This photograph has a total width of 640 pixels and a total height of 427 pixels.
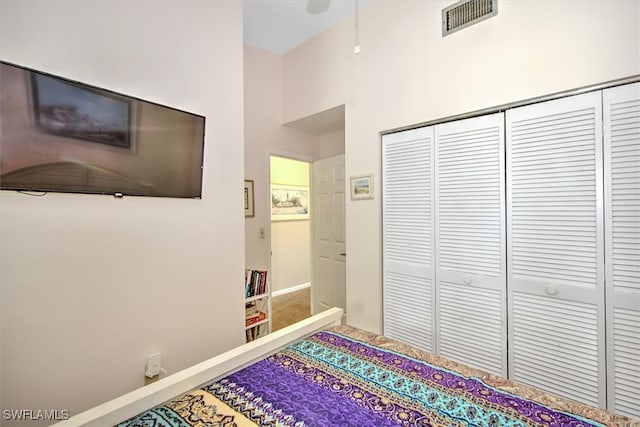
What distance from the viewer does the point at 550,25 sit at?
1.75 m

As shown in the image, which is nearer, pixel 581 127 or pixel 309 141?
pixel 581 127

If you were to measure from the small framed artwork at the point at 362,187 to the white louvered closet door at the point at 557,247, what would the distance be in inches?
40.8

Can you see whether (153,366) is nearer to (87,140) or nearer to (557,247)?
(87,140)

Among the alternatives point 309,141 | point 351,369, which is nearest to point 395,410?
point 351,369

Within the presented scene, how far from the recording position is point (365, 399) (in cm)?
112

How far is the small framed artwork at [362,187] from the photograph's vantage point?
8.52 feet

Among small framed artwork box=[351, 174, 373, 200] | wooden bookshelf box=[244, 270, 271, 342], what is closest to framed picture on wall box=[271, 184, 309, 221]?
wooden bookshelf box=[244, 270, 271, 342]

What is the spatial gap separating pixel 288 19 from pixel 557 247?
2.79 m

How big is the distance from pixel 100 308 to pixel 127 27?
5.05ft

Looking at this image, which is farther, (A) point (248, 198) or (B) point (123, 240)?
(A) point (248, 198)

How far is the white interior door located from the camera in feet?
11.2

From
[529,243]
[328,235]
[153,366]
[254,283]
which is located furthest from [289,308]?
[529,243]

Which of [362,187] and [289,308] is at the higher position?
[362,187]

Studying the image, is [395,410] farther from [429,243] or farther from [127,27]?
[127,27]
